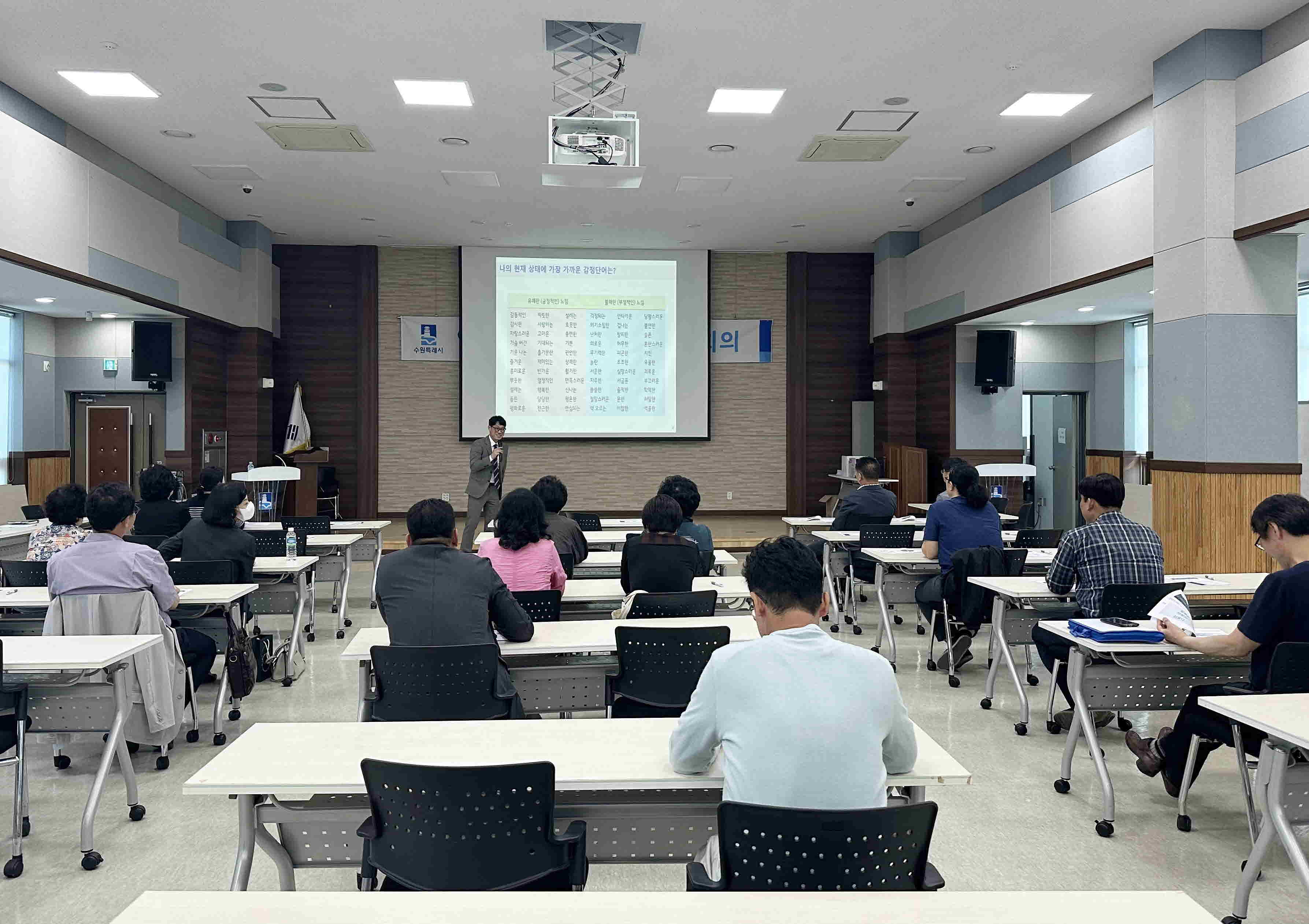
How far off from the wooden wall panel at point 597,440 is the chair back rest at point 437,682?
959 cm

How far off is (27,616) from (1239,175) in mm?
7579

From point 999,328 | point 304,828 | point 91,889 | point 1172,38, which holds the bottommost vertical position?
point 91,889

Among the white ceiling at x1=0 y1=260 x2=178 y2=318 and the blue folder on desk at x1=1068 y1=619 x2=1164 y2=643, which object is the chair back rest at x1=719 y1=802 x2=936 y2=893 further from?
the white ceiling at x1=0 y1=260 x2=178 y2=318

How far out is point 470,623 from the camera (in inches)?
122

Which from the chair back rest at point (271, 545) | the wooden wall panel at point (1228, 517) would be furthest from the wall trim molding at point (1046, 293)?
the chair back rest at point (271, 545)

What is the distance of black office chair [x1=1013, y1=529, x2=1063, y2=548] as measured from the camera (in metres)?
6.57

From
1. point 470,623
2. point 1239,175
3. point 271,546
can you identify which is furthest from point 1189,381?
point 271,546

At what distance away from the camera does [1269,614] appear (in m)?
2.89

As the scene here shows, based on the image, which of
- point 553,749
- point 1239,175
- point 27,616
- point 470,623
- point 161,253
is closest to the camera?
point 553,749

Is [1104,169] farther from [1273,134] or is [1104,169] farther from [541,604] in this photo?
[541,604]

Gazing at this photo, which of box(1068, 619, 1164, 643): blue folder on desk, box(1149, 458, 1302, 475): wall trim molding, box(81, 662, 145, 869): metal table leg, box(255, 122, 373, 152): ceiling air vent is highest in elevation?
box(255, 122, 373, 152): ceiling air vent

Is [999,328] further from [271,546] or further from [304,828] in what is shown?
A: [304,828]

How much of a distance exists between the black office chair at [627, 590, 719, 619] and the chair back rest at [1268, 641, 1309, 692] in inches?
78.0

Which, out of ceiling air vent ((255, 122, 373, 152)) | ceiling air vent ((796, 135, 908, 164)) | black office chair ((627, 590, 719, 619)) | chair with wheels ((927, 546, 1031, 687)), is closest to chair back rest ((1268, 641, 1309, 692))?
black office chair ((627, 590, 719, 619))
